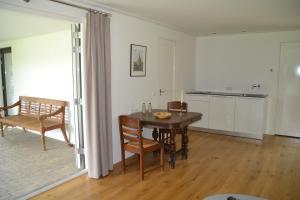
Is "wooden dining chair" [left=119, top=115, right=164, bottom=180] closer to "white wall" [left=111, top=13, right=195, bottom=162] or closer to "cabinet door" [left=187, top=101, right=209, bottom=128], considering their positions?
"white wall" [left=111, top=13, right=195, bottom=162]

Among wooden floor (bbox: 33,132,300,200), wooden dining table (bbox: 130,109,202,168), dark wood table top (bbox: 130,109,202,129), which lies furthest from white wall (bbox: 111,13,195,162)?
wooden floor (bbox: 33,132,300,200)

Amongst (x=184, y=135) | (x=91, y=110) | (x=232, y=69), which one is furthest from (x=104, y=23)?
(x=232, y=69)

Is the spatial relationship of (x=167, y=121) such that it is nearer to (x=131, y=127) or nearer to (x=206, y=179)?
(x=131, y=127)

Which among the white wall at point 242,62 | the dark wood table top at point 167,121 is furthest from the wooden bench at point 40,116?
the white wall at point 242,62

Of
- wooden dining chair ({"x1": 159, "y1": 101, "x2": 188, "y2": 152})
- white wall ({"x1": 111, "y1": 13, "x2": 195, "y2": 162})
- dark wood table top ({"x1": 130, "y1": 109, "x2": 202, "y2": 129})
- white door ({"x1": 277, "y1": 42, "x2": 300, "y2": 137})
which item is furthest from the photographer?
white door ({"x1": 277, "y1": 42, "x2": 300, "y2": 137})

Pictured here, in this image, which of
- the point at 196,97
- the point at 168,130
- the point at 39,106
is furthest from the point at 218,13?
the point at 39,106

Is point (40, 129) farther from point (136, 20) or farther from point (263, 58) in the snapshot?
point (263, 58)

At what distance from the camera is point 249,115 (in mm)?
5020

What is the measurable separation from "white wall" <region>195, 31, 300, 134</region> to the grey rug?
388 centimetres

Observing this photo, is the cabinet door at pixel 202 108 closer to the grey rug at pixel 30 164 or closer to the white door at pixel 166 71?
the white door at pixel 166 71

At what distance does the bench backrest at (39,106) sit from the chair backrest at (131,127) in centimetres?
186

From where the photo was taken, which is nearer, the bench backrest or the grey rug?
the grey rug

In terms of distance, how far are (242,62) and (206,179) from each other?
343cm

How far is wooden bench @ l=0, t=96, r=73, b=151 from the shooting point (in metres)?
4.38
